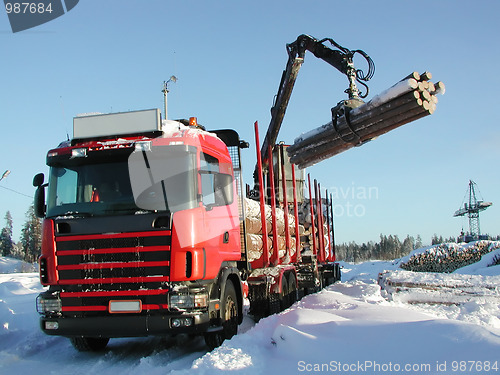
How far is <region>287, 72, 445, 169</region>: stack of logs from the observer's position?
28.5 feet

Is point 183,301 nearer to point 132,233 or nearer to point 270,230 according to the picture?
point 132,233

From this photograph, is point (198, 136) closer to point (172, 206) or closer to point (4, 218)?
point (172, 206)

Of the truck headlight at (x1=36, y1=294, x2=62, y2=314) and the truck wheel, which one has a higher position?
the truck headlight at (x1=36, y1=294, x2=62, y2=314)

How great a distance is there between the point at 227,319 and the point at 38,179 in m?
3.35

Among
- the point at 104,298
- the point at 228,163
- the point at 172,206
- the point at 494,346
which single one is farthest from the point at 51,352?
the point at 494,346

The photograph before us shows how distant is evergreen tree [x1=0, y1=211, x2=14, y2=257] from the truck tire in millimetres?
88123

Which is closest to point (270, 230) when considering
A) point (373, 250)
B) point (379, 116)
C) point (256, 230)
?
point (256, 230)

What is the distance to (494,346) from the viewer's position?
3717 mm

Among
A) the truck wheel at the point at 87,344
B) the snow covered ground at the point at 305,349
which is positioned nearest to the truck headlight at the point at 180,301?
the snow covered ground at the point at 305,349

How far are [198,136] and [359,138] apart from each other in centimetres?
489

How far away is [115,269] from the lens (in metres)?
5.67

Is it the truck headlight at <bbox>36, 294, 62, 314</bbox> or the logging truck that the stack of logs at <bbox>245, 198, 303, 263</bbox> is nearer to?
the logging truck

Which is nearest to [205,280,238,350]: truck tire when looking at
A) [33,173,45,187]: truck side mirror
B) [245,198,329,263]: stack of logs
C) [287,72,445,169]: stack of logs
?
[245,198,329,263]: stack of logs

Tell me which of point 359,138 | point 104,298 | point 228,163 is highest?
point 359,138
